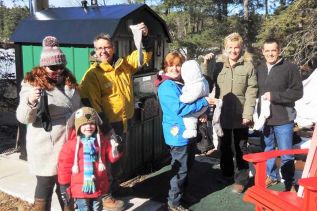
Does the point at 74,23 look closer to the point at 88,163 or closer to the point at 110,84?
the point at 110,84

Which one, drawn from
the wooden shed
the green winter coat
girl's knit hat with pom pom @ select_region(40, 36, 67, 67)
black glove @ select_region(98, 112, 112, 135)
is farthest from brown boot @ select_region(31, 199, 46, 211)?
the green winter coat

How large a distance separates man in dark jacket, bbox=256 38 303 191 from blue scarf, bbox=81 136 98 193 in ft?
6.30

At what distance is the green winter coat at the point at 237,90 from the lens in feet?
12.8

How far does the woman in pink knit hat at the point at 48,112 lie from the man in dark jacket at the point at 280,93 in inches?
79.5

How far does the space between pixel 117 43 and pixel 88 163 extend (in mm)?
1678

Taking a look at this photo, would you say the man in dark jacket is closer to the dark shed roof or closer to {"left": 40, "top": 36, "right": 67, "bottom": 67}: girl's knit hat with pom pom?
the dark shed roof

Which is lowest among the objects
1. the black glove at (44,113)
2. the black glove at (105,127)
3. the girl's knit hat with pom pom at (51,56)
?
the black glove at (105,127)

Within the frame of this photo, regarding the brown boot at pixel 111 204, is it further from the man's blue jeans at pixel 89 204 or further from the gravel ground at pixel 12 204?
the gravel ground at pixel 12 204

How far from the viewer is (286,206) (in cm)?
272

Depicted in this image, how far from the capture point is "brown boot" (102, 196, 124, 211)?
3.67m

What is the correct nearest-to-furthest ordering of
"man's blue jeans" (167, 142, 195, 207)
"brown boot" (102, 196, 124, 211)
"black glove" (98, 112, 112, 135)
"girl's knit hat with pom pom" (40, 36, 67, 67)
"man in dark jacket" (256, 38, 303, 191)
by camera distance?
1. "girl's knit hat with pom pom" (40, 36, 67, 67)
2. "black glove" (98, 112, 112, 135)
3. "man's blue jeans" (167, 142, 195, 207)
4. "brown boot" (102, 196, 124, 211)
5. "man in dark jacket" (256, 38, 303, 191)

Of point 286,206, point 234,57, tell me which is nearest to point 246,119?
point 234,57

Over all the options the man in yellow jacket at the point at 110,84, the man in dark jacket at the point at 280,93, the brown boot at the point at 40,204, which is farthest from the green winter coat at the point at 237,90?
the brown boot at the point at 40,204

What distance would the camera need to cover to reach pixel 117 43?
13.4 ft
